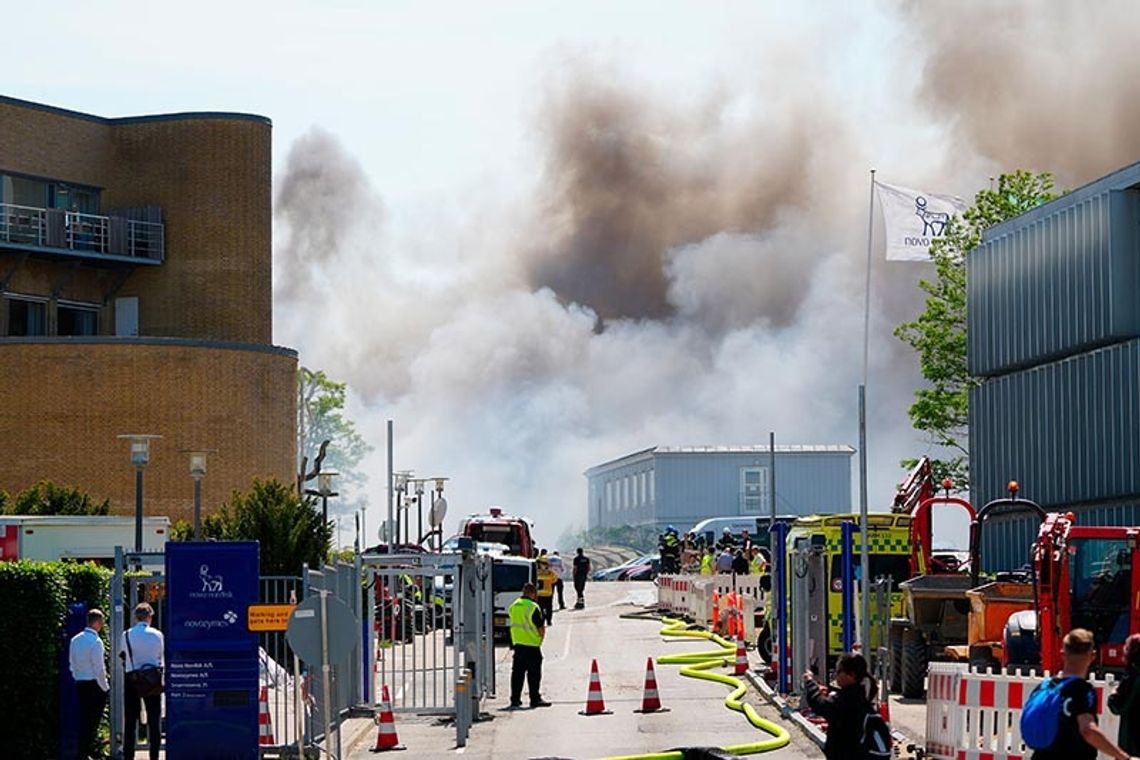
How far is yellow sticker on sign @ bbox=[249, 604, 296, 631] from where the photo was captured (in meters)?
20.8

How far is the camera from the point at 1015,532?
44906 mm

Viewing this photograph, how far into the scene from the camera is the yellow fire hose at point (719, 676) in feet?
68.8

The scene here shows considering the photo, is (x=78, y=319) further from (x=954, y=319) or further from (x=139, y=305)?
(x=954, y=319)

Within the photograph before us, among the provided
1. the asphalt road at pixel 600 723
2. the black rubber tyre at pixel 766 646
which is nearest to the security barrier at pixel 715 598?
the asphalt road at pixel 600 723

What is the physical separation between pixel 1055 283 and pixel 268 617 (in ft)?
87.2

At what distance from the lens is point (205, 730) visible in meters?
20.9

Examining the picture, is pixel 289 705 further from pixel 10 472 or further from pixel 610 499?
pixel 610 499

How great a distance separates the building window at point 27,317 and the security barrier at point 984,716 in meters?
47.4

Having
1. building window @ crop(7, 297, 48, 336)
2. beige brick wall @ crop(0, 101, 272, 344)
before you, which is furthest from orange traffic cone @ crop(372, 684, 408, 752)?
building window @ crop(7, 297, 48, 336)

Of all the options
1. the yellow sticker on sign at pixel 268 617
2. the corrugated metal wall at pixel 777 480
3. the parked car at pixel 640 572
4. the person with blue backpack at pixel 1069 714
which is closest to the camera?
the person with blue backpack at pixel 1069 714

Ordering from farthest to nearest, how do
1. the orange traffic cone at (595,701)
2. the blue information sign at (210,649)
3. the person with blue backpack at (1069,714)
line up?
the orange traffic cone at (595,701), the blue information sign at (210,649), the person with blue backpack at (1069,714)

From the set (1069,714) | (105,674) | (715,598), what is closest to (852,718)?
(1069,714)

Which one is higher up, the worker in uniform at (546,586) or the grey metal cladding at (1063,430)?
the grey metal cladding at (1063,430)

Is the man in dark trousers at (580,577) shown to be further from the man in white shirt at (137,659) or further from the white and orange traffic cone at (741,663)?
the man in white shirt at (137,659)
